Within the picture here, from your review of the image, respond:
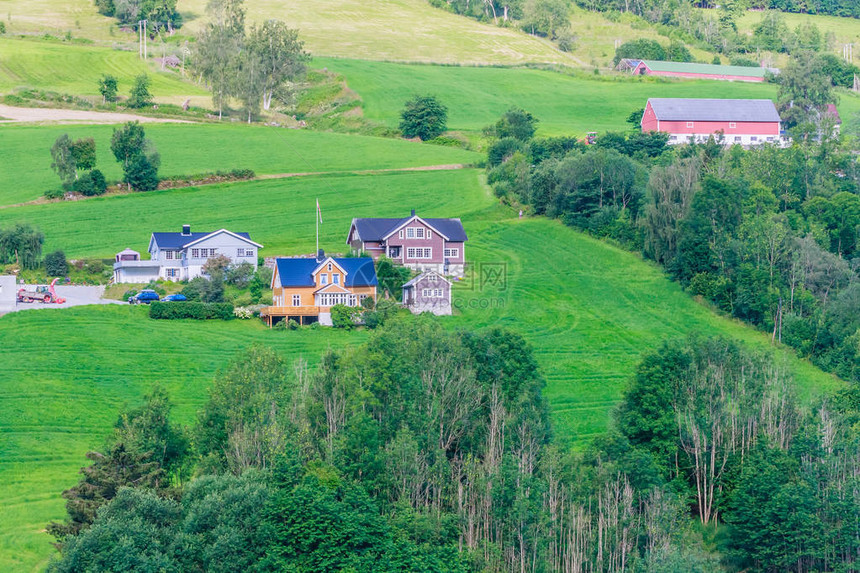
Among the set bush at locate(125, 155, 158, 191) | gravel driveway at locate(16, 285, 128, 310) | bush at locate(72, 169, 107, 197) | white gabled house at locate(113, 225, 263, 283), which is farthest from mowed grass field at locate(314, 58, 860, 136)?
gravel driveway at locate(16, 285, 128, 310)

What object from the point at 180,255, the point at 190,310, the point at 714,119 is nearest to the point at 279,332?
the point at 190,310

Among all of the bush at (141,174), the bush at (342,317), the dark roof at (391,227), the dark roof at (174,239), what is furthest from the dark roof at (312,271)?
the bush at (141,174)

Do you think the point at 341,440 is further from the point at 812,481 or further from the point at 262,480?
the point at 812,481

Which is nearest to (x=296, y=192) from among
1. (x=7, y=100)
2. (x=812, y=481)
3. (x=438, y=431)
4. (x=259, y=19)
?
(x=7, y=100)

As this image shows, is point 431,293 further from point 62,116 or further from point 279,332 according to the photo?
point 62,116

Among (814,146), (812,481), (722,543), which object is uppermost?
(814,146)
